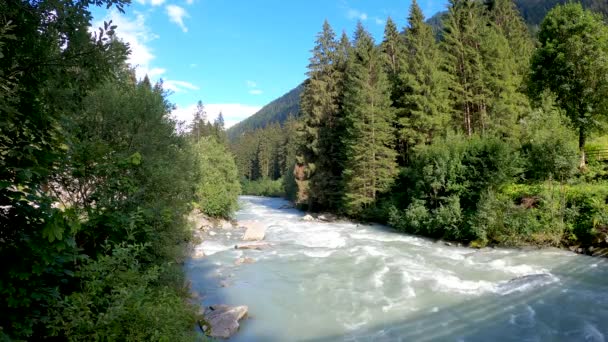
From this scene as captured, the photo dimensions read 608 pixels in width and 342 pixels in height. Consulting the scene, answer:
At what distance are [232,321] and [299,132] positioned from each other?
25439 mm

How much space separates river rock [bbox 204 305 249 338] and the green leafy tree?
19633 millimetres

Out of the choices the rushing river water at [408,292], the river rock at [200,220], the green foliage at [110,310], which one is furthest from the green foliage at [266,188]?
the green foliage at [110,310]

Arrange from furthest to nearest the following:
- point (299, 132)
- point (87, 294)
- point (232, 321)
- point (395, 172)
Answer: point (299, 132) < point (395, 172) < point (232, 321) < point (87, 294)

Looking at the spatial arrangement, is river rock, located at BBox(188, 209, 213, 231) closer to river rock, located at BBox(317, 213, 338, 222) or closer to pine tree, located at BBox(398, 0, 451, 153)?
river rock, located at BBox(317, 213, 338, 222)

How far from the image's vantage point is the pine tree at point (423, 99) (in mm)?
25531

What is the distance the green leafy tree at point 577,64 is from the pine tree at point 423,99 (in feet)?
20.4

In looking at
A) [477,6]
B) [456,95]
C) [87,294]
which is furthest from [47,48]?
[477,6]

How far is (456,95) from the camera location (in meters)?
27.1

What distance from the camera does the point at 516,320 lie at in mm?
9203

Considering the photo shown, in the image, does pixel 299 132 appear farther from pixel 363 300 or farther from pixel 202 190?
pixel 363 300

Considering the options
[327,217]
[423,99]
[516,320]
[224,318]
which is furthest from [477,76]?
[224,318]

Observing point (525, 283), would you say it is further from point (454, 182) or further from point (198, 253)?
point (198, 253)

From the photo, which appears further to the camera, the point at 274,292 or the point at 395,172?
the point at 395,172

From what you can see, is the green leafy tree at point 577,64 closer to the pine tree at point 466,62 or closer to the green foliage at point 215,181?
the pine tree at point 466,62
